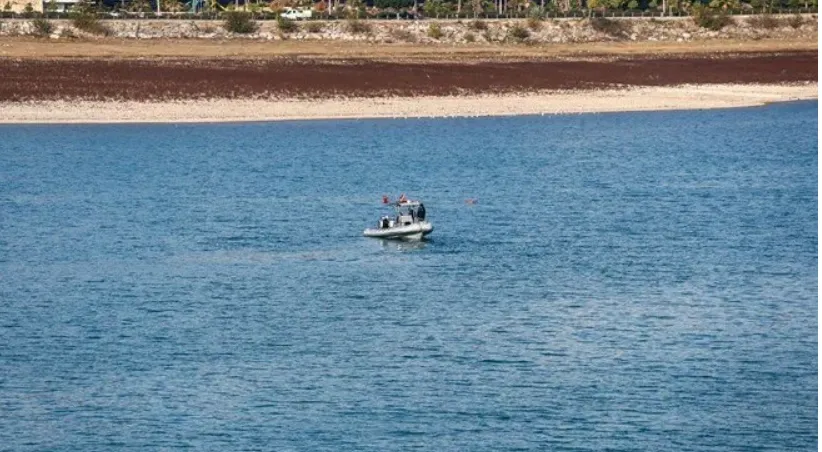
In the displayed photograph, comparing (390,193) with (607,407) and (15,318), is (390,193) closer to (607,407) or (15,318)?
(15,318)

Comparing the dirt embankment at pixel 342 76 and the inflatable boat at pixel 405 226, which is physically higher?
the inflatable boat at pixel 405 226

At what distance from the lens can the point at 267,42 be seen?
130 meters

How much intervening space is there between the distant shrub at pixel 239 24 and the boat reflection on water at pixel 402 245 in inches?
3121

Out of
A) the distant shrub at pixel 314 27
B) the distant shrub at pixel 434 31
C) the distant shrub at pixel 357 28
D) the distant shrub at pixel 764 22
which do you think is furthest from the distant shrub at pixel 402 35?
the distant shrub at pixel 764 22

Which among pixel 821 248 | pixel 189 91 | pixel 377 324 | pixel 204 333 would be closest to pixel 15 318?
pixel 204 333

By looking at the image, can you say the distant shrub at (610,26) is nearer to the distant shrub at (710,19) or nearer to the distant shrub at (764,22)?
the distant shrub at (710,19)

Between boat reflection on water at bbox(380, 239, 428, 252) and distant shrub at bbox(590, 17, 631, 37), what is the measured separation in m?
87.6

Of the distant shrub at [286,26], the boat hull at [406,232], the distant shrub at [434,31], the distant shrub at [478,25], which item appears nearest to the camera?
the boat hull at [406,232]

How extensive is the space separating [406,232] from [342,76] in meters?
52.6

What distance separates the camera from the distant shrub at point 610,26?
14138 cm

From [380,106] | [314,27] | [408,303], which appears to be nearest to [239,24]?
[314,27]

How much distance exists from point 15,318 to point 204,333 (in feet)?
16.8

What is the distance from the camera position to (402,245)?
182 ft

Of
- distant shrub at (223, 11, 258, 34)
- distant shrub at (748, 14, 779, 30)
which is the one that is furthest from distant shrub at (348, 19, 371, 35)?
distant shrub at (748, 14, 779, 30)
